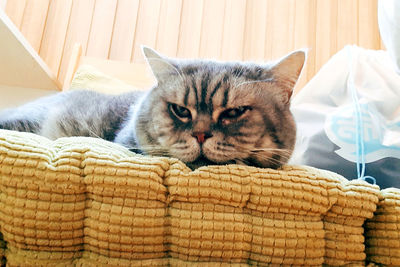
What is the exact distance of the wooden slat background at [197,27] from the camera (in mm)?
2295

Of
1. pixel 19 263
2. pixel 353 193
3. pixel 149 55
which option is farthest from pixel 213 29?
pixel 19 263

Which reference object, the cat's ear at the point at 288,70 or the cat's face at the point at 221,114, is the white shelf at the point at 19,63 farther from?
the cat's ear at the point at 288,70

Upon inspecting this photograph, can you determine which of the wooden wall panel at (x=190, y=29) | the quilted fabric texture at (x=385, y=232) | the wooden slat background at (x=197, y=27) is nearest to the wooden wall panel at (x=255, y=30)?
the wooden slat background at (x=197, y=27)

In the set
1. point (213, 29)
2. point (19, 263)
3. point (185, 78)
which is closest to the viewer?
point (19, 263)

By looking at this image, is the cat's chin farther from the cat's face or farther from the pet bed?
the pet bed

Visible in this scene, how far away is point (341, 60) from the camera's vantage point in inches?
62.4

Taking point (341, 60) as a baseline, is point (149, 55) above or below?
below

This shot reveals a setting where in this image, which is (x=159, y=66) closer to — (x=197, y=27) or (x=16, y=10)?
(x=197, y=27)

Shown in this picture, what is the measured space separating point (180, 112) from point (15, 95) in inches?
69.4

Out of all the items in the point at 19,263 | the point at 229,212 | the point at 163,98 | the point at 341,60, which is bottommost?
the point at 19,263

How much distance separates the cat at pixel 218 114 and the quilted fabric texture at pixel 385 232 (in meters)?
0.28

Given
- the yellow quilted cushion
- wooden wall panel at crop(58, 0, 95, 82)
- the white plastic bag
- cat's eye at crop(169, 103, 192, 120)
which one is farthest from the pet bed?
wooden wall panel at crop(58, 0, 95, 82)

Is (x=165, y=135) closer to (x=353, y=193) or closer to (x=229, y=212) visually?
(x=229, y=212)

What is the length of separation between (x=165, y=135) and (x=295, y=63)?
46cm
